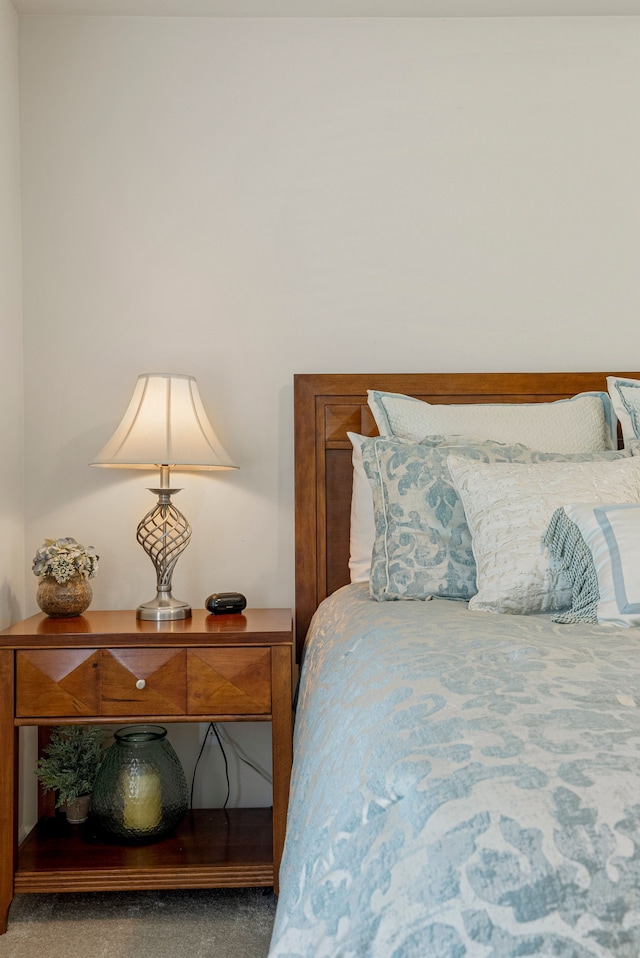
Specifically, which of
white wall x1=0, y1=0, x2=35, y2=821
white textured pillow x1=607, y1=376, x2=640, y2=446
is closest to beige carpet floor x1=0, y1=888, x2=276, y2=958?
white wall x1=0, y1=0, x2=35, y2=821

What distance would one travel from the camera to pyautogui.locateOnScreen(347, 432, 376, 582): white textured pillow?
2.14 metres

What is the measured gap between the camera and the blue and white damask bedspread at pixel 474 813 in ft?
1.84

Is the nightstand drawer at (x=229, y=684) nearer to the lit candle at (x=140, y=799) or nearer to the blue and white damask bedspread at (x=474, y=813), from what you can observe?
the lit candle at (x=140, y=799)

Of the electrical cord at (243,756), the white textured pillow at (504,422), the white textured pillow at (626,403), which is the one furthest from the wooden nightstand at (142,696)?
the white textured pillow at (626,403)

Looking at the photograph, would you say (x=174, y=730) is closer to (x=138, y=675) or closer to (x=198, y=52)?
(x=138, y=675)

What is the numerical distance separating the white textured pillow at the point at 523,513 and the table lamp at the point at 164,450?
0.74 meters

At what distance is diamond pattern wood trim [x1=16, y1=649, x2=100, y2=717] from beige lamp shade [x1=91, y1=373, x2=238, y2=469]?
1.66 feet

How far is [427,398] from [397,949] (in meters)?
1.88

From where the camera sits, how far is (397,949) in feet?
1.93

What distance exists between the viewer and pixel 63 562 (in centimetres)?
205

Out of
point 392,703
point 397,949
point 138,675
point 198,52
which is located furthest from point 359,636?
point 198,52

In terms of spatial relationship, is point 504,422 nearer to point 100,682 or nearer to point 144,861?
point 100,682

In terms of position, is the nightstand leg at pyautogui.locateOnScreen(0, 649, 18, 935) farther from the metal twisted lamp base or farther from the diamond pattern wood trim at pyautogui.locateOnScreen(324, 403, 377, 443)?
the diamond pattern wood trim at pyautogui.locateOnScreen(324, 403, 377, 443)

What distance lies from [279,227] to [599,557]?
4.84 ft
